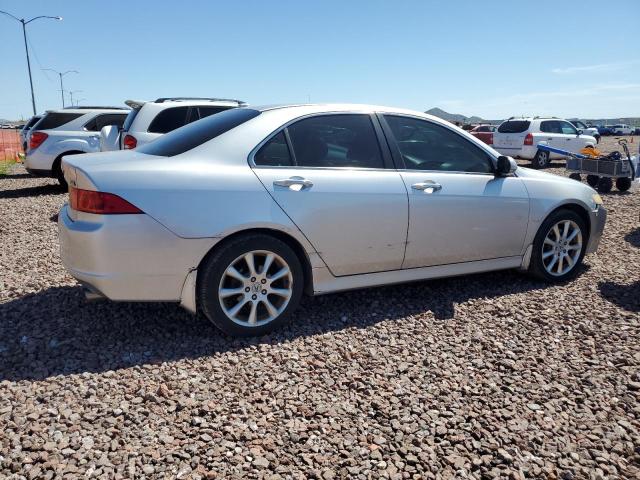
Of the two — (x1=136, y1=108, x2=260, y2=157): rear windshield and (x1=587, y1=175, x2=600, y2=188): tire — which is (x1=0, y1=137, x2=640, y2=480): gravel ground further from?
(x1=587, y1=175, x2=600, y2=188): tire

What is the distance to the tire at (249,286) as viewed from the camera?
11.5ft

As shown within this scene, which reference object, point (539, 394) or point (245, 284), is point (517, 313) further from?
point (245, 284)

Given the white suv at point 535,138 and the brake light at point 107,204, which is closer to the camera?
the brake light at point 107,204

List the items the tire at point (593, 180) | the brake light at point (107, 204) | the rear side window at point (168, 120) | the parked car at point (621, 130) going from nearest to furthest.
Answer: the brake light at point (107, 204) < the rear side window at point (168, 120) < the tire at point (593, 180) < the parked car at point (621, 130)

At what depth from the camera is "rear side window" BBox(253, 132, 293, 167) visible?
3.70 metres

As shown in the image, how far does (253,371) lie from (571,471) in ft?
5.88

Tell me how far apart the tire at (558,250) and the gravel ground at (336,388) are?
284mm

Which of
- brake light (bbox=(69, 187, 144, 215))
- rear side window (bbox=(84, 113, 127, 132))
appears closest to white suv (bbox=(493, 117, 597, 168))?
rear side window (bbox=(84, 113, 127, 132))

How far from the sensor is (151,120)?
341 inches

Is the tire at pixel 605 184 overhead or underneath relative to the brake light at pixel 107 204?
underneath

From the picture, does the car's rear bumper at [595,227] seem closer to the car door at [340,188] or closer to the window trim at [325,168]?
the car door at [340,188]

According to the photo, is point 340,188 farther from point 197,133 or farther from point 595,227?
point 595,227

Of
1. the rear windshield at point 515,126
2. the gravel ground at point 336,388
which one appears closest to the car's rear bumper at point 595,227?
the gravel ground at point 336,388

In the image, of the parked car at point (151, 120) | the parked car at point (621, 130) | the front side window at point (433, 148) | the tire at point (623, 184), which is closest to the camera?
the front side window at point (433, 148)
